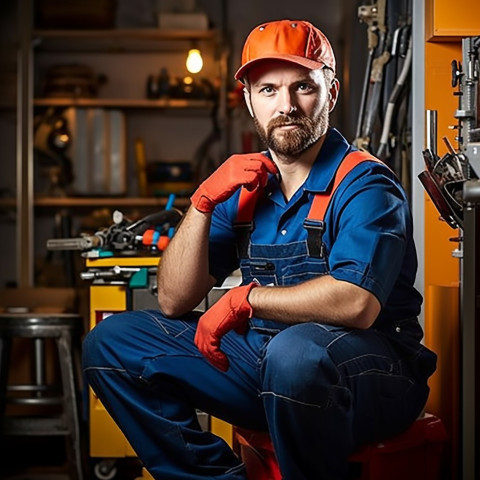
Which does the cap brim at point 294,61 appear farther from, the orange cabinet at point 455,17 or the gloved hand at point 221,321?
the orange cabinet at point 455,17

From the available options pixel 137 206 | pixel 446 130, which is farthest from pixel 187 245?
pixel 137 206

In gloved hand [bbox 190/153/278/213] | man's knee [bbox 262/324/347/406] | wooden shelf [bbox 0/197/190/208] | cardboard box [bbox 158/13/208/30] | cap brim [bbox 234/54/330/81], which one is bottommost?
man's knee [bbox 262/324/347/406]

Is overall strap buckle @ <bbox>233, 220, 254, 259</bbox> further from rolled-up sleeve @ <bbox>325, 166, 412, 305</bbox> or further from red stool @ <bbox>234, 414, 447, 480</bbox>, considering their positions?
red stool @ <bbox>234, 414, 447, 480</bbox>

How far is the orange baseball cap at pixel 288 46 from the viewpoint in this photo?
2.30m

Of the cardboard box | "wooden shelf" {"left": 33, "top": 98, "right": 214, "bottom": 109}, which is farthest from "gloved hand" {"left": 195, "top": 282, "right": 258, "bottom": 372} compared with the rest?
the cardboard box

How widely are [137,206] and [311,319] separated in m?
4.04

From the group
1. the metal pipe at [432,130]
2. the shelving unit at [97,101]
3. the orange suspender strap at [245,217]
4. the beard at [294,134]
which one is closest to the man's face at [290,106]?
the beard at [294,134]

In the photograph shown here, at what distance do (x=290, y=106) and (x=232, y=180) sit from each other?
0.22 metres

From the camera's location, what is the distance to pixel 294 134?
7.57 ft

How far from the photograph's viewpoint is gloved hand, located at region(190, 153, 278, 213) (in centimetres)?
227

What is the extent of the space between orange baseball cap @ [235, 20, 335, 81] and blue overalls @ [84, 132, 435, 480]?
0.43 meters

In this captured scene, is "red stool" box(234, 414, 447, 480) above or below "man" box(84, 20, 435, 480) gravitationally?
below

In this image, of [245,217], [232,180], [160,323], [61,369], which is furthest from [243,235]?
[61,369]

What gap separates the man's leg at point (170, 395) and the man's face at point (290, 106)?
51cm
